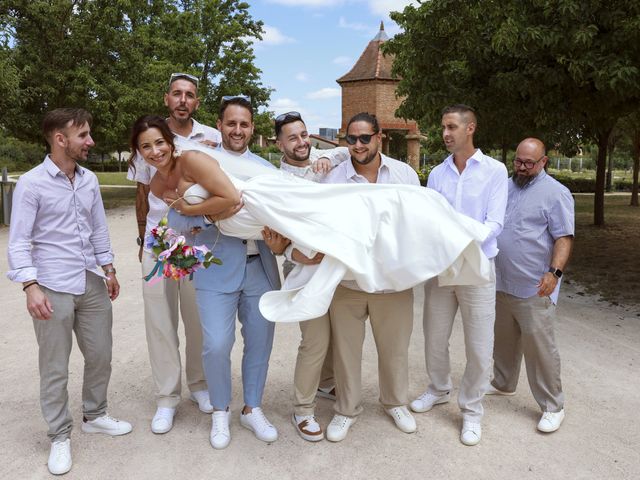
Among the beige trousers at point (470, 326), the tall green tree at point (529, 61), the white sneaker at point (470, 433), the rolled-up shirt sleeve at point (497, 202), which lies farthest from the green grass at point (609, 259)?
the rolled-up shirt sleeve at point (497, 202)

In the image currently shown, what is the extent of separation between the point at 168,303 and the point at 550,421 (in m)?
3.04

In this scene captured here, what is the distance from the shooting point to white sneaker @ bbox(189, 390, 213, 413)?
449 cm

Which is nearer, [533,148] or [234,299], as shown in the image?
[234,299]

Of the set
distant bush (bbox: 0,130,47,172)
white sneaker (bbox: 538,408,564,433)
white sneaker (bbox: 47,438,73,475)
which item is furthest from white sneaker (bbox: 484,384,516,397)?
distant bush (bbox: 0,130,47,172)

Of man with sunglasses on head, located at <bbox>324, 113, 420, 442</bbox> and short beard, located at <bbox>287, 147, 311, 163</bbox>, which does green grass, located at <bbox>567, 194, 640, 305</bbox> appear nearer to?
man with sunglasses on head, located at <bbox>324, 113, 420, 442</bbox>

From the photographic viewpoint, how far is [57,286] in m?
3.67

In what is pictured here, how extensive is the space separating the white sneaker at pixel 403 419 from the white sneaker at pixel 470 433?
354 mm

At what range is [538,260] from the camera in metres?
4.31

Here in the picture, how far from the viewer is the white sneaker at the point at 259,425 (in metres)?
4.06

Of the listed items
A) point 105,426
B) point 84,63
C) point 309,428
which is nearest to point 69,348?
point 105,426

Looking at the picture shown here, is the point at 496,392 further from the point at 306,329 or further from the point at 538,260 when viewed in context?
the point at 306,329

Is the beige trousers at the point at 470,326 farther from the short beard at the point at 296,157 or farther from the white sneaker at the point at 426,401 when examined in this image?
the short beard at the point at 296,157

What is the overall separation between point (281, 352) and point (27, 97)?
17310 mm

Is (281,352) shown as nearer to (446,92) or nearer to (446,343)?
(446,343)
